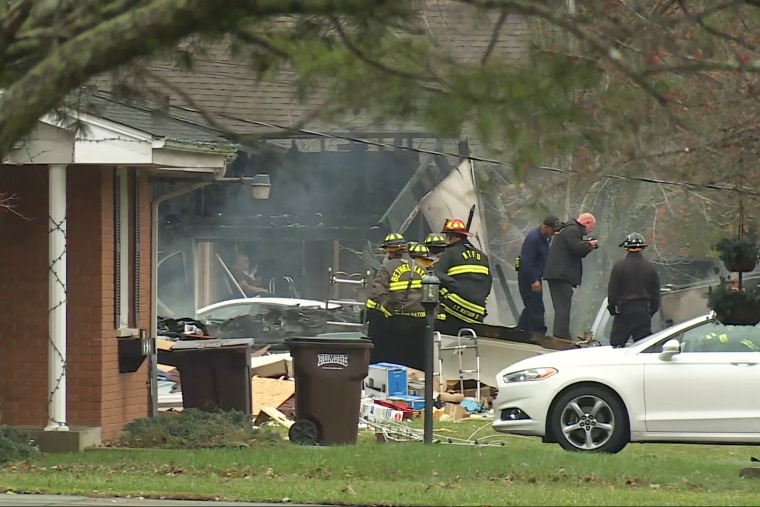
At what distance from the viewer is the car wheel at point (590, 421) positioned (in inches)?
512

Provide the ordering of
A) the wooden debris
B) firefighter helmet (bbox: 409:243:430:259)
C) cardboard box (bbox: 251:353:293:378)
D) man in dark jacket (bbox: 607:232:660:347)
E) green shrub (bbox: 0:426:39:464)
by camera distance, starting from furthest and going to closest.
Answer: cardboard box (bbox: 251:353:293:378) < firefighter helmet (bbox: 409:243:430:259) < man in dark jacket (bbox: 607:232:660:347) < the wooden debris < green shrub (bbox: 0:426:39:464)

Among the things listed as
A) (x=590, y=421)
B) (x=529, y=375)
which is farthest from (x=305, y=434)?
(x=590, y=421)

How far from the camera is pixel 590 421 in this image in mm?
13070

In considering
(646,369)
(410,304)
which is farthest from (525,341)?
(646,369)

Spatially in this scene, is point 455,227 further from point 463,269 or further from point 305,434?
point 305,434

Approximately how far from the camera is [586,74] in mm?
5738

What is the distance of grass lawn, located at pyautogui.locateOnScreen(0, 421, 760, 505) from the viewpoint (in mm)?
10227

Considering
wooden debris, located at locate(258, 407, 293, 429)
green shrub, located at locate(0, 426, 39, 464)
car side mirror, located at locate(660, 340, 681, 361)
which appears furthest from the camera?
wooden debris, located at locate(258, 407, 293, 429)

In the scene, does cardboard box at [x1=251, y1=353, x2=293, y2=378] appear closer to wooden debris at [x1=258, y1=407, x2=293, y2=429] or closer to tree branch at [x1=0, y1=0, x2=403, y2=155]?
wooden debris at [x1=258, y1=407, x2=293, y2=429]

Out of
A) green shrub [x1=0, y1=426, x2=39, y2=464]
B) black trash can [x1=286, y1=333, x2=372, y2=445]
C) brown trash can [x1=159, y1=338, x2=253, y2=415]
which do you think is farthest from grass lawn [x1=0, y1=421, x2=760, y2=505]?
brown trash can [x1=159, y1=338, x2=253, y2=415]

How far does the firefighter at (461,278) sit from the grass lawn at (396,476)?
4.63 metres

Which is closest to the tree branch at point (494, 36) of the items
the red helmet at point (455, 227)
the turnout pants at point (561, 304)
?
the red helmet at point (455, 227)

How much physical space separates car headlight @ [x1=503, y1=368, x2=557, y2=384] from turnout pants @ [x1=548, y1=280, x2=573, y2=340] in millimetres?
4850

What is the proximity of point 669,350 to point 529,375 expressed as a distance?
4.16 feet
